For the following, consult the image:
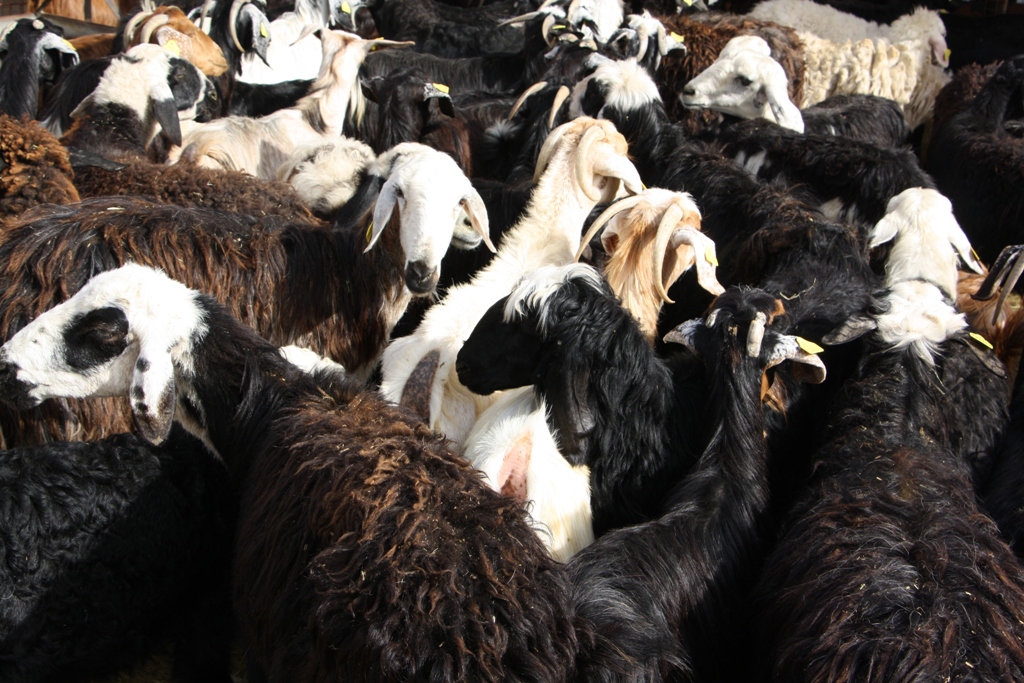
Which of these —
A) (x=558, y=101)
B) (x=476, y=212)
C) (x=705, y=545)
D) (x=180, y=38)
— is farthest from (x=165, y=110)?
(x=705, y=545)

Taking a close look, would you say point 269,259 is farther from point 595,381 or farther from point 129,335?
point 595,381

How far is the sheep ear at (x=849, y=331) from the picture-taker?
11.2ft

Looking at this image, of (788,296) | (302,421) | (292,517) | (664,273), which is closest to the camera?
(292,517)

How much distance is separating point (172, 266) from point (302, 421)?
1.22 meters

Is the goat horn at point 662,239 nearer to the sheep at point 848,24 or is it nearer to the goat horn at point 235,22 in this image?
A: the goat horn at point 235,22

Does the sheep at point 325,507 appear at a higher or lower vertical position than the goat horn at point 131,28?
higher

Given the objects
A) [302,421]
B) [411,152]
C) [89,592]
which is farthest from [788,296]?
[89,592]

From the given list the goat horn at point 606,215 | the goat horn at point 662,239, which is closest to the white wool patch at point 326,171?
the goat horn at point 606,215

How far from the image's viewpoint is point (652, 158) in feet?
17.2

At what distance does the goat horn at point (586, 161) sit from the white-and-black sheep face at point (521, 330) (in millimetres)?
1071

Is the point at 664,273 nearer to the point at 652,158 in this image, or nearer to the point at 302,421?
the point at 652,158

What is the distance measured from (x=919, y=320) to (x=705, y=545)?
5.09 feet

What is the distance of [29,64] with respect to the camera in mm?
6605

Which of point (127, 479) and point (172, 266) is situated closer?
point (127, 479)
